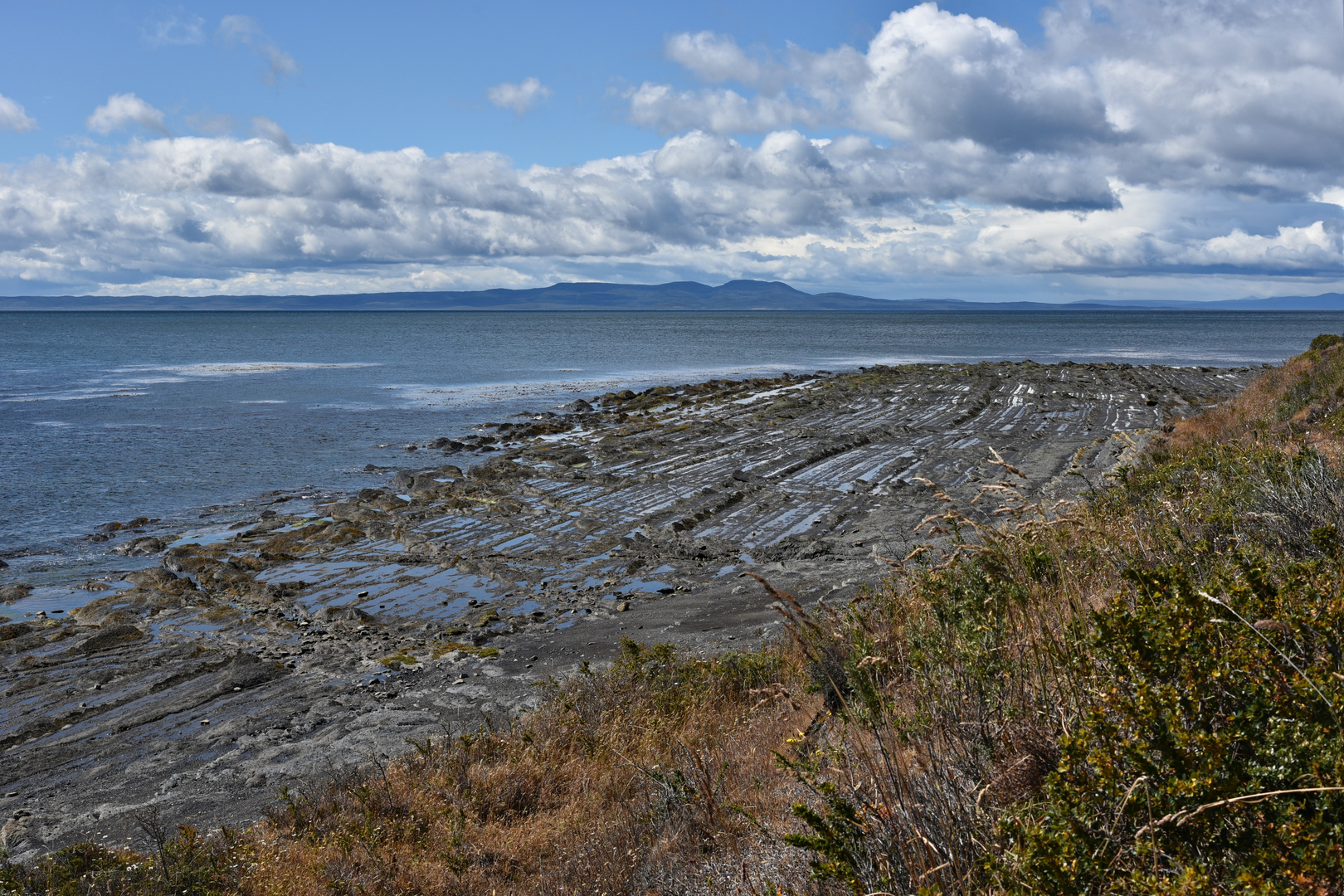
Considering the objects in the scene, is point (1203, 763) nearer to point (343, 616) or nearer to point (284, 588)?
point (343, 616)

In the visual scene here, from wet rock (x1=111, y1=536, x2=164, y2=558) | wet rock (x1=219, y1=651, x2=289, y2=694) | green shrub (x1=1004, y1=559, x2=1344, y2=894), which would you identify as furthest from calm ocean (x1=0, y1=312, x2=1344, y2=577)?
green shrub (x1=1004, y1=559, x2=1344, y2=894)

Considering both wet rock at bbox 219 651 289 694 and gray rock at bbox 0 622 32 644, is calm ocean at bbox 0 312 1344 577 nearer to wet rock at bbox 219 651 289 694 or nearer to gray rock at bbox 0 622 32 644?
gray rock at bbox 0 622 32 644

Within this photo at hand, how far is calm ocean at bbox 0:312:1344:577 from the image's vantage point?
23.3 metres

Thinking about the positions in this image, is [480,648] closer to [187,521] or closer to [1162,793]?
[1162,793]

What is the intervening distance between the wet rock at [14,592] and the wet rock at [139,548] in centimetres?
211

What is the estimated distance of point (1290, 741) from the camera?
2.55 m

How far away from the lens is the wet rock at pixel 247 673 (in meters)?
10.5

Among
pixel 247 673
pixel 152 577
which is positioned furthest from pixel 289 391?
pixel 247 673

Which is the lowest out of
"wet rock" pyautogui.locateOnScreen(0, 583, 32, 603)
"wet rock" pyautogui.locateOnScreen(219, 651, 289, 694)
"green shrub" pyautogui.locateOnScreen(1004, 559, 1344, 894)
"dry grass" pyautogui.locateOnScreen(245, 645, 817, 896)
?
"wet rock" pyautogui.locateOnScreen(0, 583, 32, 603)

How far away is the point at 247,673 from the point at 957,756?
33.7 feet

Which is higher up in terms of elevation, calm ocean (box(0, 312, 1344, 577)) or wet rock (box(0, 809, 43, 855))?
calm ocean (box(0, 312, 1344, 577))

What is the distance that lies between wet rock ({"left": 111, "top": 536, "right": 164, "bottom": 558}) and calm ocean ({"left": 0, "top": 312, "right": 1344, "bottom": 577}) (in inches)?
28.5

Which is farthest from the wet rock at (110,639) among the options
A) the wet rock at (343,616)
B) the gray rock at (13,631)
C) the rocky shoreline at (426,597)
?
the wet rock at (343,616)

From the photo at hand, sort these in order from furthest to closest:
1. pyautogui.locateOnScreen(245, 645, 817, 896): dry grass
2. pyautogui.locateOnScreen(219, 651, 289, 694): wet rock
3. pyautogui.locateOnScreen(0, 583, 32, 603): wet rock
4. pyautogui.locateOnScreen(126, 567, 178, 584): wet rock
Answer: pyautogui.locateOnScreen(126, 567, 178, 584): wet rock < pyautogui.locateOnScreen(0, 583, 32, 603): wet rock < pyautogui.locateOnScreen(219, 651, 289, 694): wet rock < pyautogui.locateOnScreen(245, 645, 817, 896): dry grass
